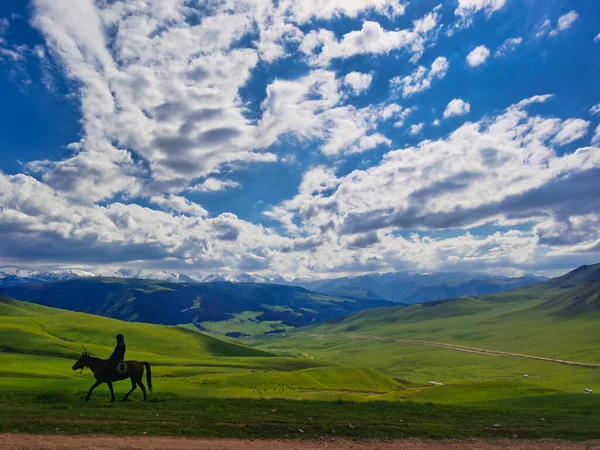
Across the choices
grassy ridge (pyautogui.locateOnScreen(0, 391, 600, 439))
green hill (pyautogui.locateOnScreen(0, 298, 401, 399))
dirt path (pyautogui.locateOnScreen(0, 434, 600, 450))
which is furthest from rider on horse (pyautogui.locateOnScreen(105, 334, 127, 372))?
green hill (pyautogui.locateOnScreen(0, 298, 401, 399))

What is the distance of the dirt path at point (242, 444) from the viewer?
73.2 feet

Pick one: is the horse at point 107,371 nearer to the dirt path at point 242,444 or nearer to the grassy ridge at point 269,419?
the grassy ridge at point 269,419

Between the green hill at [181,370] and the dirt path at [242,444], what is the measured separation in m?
29.9

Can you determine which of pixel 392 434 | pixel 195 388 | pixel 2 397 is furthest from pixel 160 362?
pixel 392 434

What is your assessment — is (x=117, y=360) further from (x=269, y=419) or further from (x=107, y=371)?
(x=269, y=419)

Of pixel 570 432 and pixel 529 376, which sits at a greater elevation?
pixel 570 432

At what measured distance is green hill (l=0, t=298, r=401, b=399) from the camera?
62.1 m

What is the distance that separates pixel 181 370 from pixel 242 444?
83884 mm

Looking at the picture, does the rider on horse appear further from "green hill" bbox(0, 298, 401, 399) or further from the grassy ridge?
"green hill" bbox(0, 298, 401, 399)

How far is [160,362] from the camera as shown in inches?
4808

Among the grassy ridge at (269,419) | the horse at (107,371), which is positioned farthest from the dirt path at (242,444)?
A: the horse at (107,371)

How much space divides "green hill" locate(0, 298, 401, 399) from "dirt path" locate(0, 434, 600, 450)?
2990 cm

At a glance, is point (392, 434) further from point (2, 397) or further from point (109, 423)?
point (2, 397)

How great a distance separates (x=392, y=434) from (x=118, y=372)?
21448 millimetres
